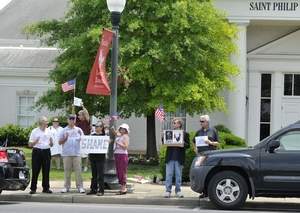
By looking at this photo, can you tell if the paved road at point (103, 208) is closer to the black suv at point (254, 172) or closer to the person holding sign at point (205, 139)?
the black suv at point (254, 172)

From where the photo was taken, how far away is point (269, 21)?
2877 centimetres

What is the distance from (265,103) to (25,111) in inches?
453

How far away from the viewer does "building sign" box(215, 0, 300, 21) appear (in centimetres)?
2816

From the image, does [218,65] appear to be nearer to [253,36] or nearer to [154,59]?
[154,59]

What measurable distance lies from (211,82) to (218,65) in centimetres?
72

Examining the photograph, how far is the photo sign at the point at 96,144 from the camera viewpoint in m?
15.6

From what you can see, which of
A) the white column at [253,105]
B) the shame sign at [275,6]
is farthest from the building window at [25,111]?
the shame sign at [275,6]

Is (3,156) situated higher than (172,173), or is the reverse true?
(3,156)

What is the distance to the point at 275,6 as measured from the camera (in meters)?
28.2

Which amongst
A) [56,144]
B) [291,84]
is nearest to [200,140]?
[56,144]

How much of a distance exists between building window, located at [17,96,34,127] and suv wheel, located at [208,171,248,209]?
2014cm

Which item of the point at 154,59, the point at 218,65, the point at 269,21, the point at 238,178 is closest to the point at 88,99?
the point at 154,59

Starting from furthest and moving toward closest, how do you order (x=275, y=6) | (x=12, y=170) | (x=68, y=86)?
(x=275, y=6) < (x=68, y=86) < (x=12, y=170)

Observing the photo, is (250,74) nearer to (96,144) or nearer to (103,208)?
(96,144)
